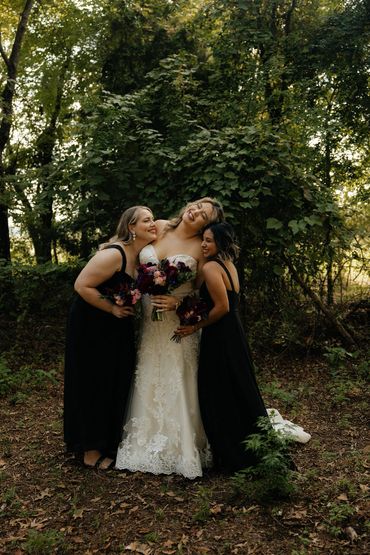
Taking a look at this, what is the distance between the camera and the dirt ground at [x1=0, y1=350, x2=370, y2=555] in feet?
11.1

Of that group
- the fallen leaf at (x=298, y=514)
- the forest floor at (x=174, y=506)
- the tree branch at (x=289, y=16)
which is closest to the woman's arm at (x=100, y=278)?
the forest floor at (x=174, y=506)

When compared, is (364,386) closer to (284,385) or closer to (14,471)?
(284,385)

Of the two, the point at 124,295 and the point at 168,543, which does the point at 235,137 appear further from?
the point at 168,543

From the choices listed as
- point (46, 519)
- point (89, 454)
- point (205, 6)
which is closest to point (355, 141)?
point (205, 6)

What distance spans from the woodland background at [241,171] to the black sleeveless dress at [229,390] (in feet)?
4.38

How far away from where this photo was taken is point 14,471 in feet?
15.0

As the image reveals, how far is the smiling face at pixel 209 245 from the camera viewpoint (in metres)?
4.22

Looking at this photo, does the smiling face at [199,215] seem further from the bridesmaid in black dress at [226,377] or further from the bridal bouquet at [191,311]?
the bridal bouquet at [191,311]

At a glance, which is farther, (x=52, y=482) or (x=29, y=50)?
(x=29, y=50)

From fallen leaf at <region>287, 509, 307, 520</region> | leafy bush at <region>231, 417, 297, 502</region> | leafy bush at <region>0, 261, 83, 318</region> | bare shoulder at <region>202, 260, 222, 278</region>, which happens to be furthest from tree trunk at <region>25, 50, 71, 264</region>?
fallen leaf at <region>287, 509, 307, 520</region>

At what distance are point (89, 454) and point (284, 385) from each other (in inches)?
120

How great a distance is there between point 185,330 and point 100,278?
788 millimetres

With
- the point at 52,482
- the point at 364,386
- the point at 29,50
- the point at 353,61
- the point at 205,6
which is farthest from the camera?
the point at 29,50

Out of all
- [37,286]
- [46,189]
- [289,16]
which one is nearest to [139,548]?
[37,286]
